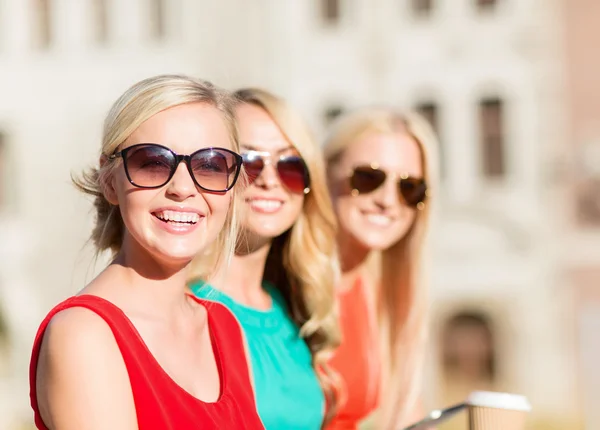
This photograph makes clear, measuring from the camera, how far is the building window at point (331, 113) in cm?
1488

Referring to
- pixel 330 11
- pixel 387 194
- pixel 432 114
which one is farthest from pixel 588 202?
pixel 387 194

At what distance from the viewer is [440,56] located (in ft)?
47.6

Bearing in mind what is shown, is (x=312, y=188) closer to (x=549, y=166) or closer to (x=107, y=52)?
(x=549, y=166)

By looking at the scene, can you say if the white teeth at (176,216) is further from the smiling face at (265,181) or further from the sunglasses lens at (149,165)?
the smiling face at (265,181)

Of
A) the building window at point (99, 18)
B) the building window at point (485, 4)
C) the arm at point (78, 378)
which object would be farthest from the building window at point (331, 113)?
the arm at point (78, 378)

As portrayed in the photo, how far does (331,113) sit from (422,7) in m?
2.22

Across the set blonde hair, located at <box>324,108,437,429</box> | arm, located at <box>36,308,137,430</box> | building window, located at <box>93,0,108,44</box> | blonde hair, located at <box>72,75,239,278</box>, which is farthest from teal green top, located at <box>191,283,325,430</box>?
building window, located at <box>93,0,108,44</box>

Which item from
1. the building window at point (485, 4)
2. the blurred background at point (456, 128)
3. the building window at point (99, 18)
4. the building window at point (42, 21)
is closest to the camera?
the blurred background at point (456, 128)

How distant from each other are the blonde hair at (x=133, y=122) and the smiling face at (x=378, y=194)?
1258 millimetres

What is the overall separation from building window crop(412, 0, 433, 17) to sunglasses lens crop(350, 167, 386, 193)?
39.5ft

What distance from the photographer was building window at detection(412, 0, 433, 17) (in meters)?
14.7

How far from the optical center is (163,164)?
1.65m

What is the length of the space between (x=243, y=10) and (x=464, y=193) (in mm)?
4611

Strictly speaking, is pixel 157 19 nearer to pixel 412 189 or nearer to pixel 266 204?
pixel 412 189
